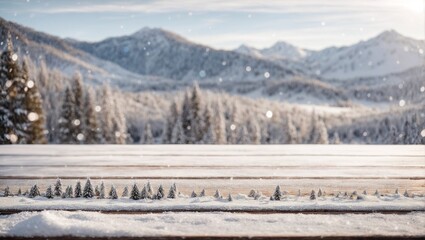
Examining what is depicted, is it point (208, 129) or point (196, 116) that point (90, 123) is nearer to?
point (196, 116)

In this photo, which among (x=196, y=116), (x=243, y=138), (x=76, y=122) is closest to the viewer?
(x=76, y=122)

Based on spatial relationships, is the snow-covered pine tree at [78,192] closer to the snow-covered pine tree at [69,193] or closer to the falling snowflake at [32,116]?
the snow-covered pine tree at [69,193]

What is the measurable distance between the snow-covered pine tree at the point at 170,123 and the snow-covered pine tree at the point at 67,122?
10.8 meters

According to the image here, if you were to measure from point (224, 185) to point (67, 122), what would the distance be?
37.4 meters

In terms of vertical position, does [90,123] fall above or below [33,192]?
above

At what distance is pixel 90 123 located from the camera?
45.0 m

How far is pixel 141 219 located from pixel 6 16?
6.93 metres

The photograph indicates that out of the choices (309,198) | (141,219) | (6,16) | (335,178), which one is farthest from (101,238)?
(6,16)

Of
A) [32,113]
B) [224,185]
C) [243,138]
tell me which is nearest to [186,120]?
[243,138]

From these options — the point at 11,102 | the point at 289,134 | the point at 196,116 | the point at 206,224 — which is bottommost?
the point at 206,224

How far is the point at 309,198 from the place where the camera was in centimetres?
770

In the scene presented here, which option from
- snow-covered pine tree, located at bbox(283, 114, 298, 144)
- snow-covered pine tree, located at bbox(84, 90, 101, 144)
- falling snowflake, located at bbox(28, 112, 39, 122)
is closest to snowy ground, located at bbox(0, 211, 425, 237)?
falling snowflake, located at bbox(28, 112, 39, 122)

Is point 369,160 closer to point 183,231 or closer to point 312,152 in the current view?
point 312,152

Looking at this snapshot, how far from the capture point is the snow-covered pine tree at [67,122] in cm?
4347
